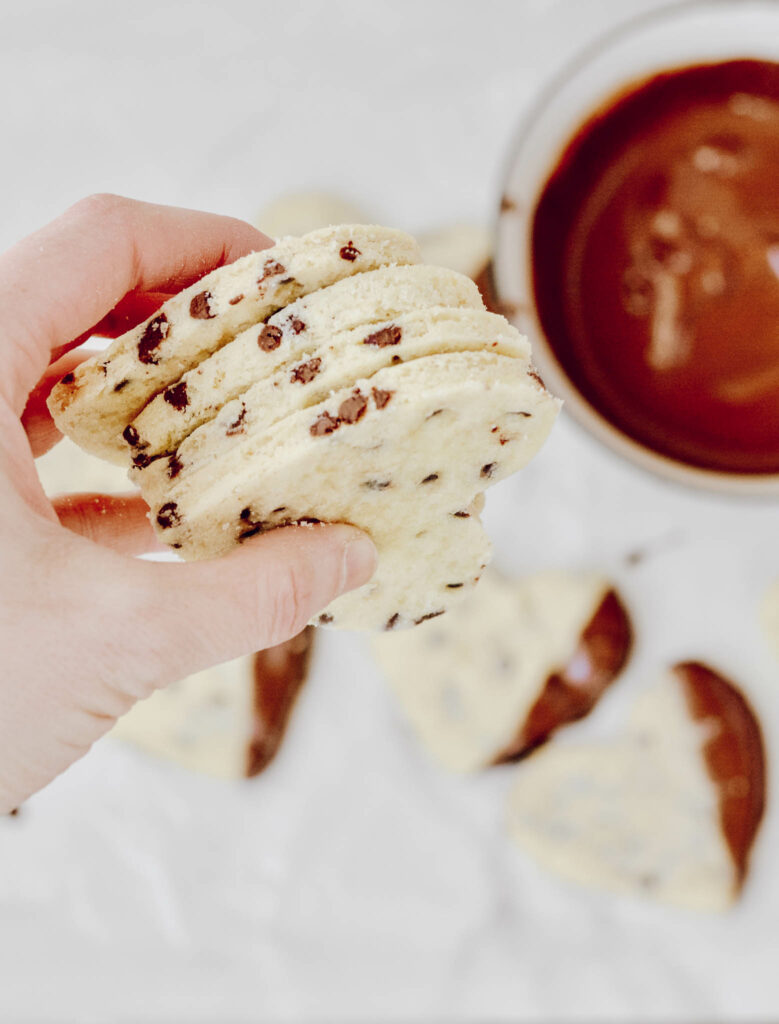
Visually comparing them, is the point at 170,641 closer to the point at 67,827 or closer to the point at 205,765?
the point at 205,765

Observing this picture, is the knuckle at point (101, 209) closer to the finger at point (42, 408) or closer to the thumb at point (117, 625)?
the finger at point (42, 408)

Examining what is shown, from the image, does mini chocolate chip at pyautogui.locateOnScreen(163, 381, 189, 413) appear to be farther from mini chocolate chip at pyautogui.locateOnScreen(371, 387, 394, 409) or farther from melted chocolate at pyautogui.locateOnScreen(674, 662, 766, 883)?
melted chocolate at pyautogui.locateOnScreen(674, 662, 766, 883)

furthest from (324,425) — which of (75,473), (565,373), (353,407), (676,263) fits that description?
(75,473)

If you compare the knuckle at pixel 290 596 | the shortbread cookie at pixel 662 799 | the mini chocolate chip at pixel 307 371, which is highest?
the mini chocolate chip at pixel 307 371

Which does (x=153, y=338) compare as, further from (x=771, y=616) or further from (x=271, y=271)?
(x=771, y=616)

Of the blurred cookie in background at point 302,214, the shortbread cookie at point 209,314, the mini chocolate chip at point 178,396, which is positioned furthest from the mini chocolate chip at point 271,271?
the blurred cookie in background at point 302,214

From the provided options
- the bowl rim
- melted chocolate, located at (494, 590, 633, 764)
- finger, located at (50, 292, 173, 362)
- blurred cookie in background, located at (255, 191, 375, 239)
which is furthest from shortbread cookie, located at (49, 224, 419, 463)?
melted chocolate, located at (494, 590, 633, 764)

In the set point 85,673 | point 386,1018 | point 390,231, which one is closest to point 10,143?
point 390,231
